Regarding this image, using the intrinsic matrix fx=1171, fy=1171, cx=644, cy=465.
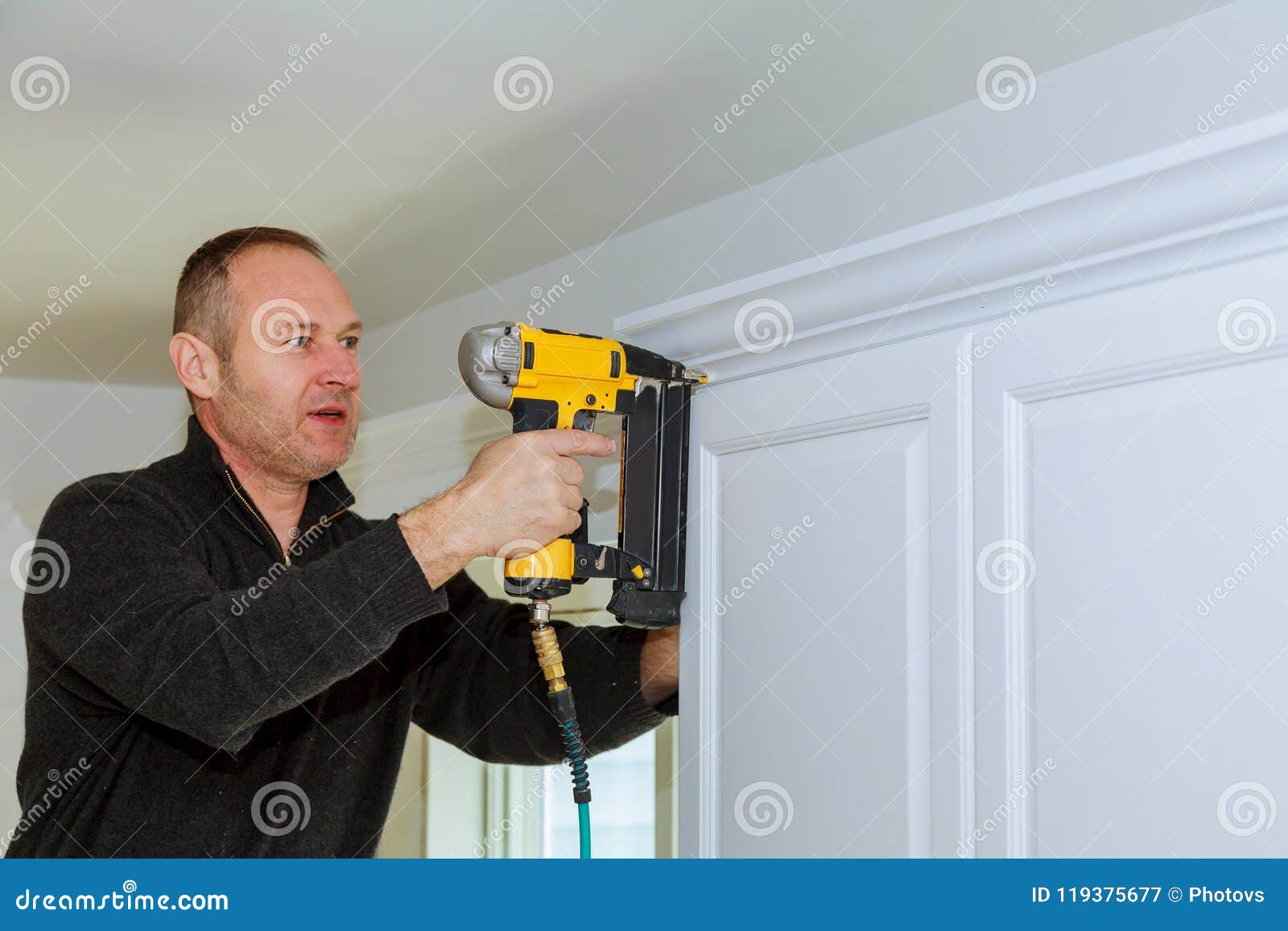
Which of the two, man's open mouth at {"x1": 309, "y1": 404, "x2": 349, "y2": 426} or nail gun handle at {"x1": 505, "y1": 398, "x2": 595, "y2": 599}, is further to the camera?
man's open mouth at {"x1": 309, "y1": 404, "x2": 349, "y2": 426}

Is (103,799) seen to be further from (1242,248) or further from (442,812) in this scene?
(1242,248)

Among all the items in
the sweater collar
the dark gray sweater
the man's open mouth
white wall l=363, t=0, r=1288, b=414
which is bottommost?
the dark gray sweater

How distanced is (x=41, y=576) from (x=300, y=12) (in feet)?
2.29

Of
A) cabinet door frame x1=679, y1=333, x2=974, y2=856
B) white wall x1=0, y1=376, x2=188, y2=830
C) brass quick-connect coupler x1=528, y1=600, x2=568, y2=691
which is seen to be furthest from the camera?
white wall x1=0, y1=376, x2=188, y2=830

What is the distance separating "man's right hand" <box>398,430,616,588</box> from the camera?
1232 millimetres

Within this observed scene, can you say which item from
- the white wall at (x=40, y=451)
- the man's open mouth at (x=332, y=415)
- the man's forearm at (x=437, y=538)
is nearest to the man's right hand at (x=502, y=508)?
the man's forearm at (x=437, y=538)

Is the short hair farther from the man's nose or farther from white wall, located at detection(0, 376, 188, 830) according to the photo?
white wall, located at detection(0, 376, 188, 830)

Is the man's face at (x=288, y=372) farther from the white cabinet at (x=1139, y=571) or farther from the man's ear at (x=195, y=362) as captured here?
the white cabinet at (x=1139, y=571)

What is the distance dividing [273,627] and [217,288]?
2.27 feet

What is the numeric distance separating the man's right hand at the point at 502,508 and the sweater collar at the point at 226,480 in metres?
0.49

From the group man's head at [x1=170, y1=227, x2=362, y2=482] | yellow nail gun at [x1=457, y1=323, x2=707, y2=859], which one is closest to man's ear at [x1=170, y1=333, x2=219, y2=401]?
man's head at [x1=170, y1=227, x2=362, y2=482]

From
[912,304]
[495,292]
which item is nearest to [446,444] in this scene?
[495,292]

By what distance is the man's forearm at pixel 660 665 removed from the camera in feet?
4.79

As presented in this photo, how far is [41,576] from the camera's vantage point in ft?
4.35
